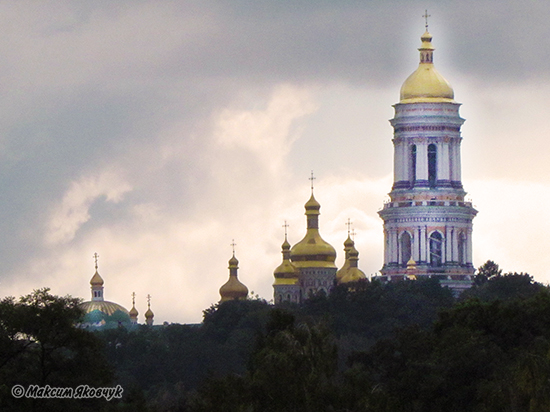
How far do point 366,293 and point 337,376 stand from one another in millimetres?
70826

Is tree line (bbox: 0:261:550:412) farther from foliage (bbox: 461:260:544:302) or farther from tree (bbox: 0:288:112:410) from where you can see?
foliage (bbox: 461:260:544:302)

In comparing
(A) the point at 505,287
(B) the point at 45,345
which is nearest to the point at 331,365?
(B) the point at 45,345

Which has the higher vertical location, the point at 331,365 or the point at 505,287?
the point at 505,287

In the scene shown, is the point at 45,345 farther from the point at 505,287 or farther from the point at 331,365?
the point at 505,287

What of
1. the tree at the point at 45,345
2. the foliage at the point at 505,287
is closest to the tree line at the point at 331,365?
the tree at the point at 45,345

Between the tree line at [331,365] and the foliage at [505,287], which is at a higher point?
the foliage at [505,287]

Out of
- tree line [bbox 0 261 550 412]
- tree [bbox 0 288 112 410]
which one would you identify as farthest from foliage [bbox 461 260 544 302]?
tree [bbox 0 288 112 410]

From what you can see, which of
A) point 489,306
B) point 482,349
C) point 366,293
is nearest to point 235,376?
point 482,349

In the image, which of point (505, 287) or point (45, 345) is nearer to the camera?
point (45, 345)

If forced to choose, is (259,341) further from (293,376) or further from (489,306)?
(489,306)

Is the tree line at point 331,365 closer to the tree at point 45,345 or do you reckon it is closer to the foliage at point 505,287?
the tree at point 45,345

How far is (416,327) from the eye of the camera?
128 meters

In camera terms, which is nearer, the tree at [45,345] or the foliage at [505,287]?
the tree at [45,345]

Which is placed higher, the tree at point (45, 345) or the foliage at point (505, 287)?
the foliage at point (505, 287)
